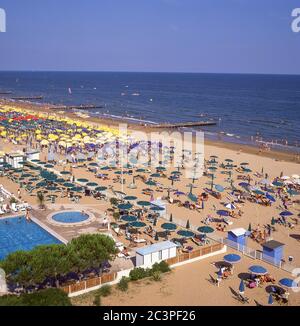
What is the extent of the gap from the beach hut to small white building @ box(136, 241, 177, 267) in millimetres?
4071

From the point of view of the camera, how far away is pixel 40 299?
13172 mm

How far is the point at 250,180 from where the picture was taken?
33500 mm

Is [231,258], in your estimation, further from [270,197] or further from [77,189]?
[77,189]

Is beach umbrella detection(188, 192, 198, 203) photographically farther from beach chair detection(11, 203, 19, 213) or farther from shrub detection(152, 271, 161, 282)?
beach chair detection(11, 203, 19, 213)

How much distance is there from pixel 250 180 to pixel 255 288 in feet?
60.0

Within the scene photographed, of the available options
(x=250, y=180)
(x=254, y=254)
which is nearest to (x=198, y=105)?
(x=250, y=180)

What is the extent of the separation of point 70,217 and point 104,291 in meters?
8.54

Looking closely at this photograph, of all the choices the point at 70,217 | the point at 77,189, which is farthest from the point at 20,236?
the point at 77,189

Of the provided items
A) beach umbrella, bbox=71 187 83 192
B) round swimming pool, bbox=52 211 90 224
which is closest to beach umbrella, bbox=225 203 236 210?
round swimming pool, bbox=52 211 90 224

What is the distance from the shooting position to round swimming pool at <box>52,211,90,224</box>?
22688 millimetres

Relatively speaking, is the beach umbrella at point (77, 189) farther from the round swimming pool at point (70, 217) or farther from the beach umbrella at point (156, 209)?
the beach umbrella at point (156, 209)

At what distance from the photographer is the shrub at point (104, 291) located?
15.2m

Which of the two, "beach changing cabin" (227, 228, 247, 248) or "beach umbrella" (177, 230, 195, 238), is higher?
"beach umbrella" (177, 230, 195, 238)

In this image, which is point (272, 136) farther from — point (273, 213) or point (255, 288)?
point (255, 288)
